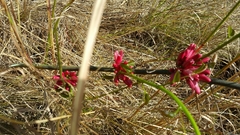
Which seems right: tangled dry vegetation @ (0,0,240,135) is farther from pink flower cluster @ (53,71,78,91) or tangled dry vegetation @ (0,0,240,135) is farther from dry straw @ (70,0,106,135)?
dry straw @ (70,0,106,135)

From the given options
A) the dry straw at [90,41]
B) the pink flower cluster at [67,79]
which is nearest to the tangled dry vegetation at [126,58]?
the pink flower cluster at [67,79]

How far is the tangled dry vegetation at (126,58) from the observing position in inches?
37.1

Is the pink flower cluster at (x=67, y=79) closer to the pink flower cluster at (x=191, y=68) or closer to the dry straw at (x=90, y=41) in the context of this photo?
the pink flower cluster at (x=191, y=68)

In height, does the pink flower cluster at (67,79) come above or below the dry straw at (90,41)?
below

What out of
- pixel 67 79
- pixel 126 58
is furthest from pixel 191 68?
pixel 126 58

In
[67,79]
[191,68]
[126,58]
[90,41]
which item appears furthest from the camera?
[126,58]

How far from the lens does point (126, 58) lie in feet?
4.35

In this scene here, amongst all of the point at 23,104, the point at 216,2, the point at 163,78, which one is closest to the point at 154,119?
the point at 163,78

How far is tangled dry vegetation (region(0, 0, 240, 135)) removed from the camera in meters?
0.94

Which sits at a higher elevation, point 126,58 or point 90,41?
point 90,41

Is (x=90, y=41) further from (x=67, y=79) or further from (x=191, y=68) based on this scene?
(x=67, y=79)

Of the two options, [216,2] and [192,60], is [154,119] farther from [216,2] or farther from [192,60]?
[216,2]

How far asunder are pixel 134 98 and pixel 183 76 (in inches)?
18.6

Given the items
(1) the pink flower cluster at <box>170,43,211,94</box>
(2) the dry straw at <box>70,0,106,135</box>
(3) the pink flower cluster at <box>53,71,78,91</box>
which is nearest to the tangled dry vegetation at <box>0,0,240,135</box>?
(3) the pink flower cluster at <box>53,71,78,91</box>
